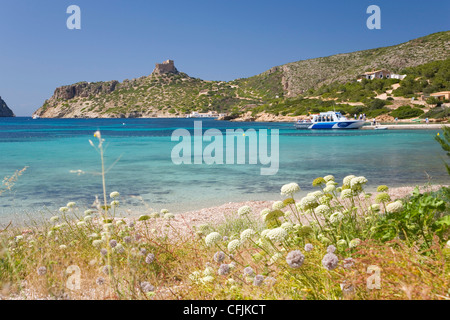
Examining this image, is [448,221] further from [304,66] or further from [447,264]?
[304,66]

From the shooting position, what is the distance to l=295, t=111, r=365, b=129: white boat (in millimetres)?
49406

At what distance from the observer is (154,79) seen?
182 meters

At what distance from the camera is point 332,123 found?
166ft

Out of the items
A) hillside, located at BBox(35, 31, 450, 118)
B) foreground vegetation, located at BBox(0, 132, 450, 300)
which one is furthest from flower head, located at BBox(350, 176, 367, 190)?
hillside, located at BBox(35, 31, 450, 118)

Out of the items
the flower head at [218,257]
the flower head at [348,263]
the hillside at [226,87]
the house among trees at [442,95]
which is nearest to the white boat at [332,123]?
the house among trees at [442,95]

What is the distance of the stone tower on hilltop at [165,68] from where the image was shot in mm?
187538

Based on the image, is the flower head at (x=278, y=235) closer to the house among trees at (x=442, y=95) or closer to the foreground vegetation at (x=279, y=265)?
the foreground vegetation at (x=279, y=265)

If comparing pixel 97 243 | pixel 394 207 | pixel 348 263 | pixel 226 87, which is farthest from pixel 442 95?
pixel 226 87

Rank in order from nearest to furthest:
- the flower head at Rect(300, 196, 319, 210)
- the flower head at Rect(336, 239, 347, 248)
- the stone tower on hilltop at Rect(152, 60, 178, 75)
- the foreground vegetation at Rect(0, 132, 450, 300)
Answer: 1. the foreground vegetation at Rect(0, 132, 450, 300)
2. the flower head at Rect(336, 239, 347, 248)
3. the flower head at Rect(300, 196, 319, 210)
4. the stone tower on hilltop at Rect(152, 60, 178, 75)

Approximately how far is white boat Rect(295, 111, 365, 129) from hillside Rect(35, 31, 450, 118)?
34743mm

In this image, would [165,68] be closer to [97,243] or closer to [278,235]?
[97,243]

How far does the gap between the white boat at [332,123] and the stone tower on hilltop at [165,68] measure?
145300 mm

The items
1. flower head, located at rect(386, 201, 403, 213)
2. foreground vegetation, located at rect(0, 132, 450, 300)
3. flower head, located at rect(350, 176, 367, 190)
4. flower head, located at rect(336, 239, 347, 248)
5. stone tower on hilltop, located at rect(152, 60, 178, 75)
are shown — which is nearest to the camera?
foreground vegetation, located at rect(0, 132, 450, 300)

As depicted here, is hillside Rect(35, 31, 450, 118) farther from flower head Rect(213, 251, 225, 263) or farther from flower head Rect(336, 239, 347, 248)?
flower head Rect(213, 251, 225, 263)
